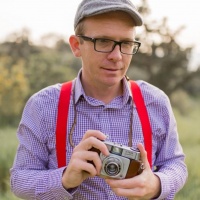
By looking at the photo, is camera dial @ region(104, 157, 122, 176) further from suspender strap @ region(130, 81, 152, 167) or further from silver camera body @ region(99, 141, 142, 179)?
suspender strap @ region(130, 81, 152, 167)

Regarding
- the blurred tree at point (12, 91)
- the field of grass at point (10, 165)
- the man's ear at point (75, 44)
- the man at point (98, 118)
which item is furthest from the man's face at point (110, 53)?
the blurred tree at point (12, 91)

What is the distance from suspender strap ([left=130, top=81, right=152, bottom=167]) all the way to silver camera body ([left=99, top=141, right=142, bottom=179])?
1.15 ft

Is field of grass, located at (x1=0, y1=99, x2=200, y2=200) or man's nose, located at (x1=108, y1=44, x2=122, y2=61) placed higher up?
man's nose, located at (x1=108, y1=44, x2=122, y2=61)

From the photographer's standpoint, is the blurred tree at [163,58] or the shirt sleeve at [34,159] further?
the blurred tree at [163,58]

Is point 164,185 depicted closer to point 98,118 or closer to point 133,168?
point 133,168

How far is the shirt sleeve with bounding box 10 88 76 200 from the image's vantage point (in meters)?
2.48

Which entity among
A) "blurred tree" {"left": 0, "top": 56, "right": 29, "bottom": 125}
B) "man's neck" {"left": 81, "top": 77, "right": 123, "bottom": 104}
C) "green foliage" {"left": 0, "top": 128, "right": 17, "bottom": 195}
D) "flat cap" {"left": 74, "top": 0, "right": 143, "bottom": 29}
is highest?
"flat cap" {"left": 74, "top": 0, "right": 143, "bottom": 29}

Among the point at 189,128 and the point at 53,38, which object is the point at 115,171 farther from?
the point at 53,38

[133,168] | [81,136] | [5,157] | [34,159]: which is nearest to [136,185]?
[133,168]

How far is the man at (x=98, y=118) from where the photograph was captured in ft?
8.23

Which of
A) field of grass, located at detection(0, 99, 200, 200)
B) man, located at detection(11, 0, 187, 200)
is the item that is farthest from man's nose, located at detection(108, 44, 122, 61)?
field of grass, located at detection(0, 99, 200, 200)

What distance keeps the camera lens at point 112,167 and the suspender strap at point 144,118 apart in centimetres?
38

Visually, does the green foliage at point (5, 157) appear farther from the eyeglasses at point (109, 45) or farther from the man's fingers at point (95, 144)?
the man's fingers at point (95, 144)

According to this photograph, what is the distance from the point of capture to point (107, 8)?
2514mm
